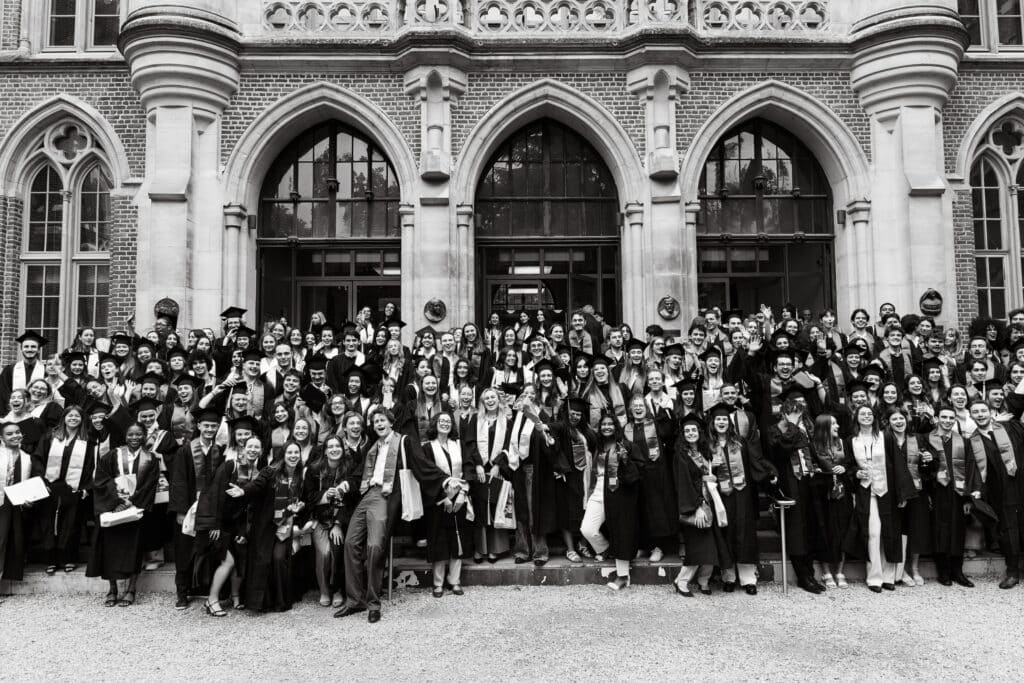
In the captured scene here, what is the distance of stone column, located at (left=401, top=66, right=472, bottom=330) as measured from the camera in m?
11.6

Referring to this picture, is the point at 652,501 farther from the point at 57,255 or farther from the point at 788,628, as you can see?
the point at 57,255

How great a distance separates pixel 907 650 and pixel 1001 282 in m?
9.59

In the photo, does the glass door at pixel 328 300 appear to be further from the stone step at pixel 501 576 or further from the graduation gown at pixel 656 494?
the graduation gown at pixel 656 494

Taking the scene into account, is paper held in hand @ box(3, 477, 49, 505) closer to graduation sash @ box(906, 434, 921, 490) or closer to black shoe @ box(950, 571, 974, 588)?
graduation sash @ box(906, 434, 921, 490)

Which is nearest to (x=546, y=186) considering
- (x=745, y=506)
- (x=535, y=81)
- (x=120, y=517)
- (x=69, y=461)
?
(x=535, y=81)

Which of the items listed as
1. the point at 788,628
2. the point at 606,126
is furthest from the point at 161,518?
the point at 606,126

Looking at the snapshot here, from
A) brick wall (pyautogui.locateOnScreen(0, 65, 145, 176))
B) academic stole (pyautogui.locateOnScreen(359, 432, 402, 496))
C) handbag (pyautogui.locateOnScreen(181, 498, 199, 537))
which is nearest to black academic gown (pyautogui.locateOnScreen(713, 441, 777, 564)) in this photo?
academic stole (pyautogui.locateOnScreen(359, 432, 402, 496))

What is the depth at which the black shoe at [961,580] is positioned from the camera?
681 centimetres

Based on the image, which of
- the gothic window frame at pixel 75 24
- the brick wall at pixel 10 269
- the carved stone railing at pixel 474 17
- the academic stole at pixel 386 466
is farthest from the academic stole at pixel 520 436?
the gothic window frame at pixel 75 24

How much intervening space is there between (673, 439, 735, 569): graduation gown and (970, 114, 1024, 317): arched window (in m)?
8.69

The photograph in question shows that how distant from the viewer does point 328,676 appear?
4887 mm

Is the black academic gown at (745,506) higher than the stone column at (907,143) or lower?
lower

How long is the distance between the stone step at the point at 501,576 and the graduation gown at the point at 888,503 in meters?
0.39

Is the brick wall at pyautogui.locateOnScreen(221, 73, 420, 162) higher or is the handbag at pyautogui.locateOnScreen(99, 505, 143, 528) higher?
the brick wall at pyautogui.locateOnScreen(221, 73, 420, 162)
